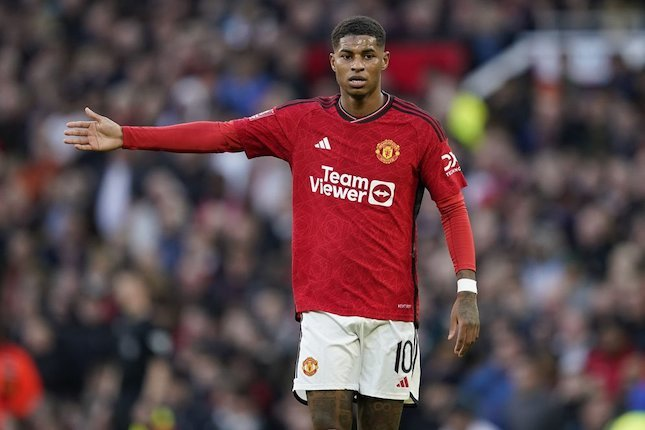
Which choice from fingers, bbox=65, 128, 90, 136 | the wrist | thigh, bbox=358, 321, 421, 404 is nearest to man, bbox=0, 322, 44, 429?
fingers, bbox=65, 128, 90, 136

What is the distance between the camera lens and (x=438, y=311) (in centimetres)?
1495

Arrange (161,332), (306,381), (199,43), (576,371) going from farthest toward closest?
(199,43) < (161,332) < (576,371) < (306,381)

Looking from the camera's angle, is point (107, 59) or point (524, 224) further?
point (107, 59)

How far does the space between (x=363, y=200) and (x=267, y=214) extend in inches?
339

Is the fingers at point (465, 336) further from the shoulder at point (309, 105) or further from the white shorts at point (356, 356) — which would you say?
the shoulder at point (309, 105)

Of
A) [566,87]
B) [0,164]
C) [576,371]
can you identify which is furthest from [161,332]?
[566,87]

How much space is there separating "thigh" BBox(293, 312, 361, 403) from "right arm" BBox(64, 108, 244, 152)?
101 centimetres

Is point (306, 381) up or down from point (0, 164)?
down

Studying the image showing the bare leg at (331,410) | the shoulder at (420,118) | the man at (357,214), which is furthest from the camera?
the shoulder at (420,118)

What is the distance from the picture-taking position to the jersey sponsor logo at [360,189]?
28.2ft

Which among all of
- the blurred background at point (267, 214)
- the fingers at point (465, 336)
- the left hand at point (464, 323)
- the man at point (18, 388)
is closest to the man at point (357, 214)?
the left hand at point (464, 323)

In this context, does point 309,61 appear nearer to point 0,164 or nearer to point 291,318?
point 0,164

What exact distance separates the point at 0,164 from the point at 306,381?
1138 centimetres

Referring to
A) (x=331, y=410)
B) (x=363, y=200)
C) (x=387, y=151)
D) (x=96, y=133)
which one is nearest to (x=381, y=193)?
(x=363, y=200)
